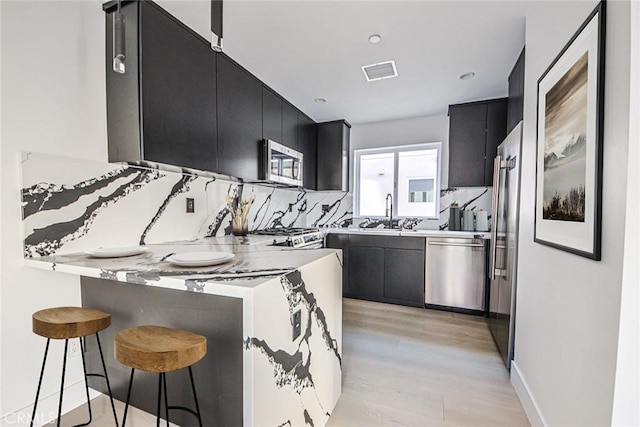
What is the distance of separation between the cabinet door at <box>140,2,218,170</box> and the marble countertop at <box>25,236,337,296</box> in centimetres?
70

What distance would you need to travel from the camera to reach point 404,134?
3996 millimetres

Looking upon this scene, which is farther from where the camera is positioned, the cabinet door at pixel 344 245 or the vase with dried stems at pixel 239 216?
the cabinet door at pixel 344 245

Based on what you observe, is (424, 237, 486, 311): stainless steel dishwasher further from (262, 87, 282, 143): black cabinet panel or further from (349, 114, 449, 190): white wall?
(262, 87, 282, 143): black cabinet panel

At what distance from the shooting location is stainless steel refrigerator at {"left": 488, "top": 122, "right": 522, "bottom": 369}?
1979 millimetres

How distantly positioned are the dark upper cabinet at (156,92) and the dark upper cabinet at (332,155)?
7.13ft

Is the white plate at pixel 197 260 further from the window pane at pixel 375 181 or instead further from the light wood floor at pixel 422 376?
the window pane at pixel 375 181

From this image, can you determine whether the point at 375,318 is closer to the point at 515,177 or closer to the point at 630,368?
the point at 515,177

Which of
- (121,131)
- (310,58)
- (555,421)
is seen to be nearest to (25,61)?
(121,131)

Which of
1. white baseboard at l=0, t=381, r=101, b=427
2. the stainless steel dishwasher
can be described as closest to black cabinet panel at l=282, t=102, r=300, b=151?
the stainless steel dishwasher

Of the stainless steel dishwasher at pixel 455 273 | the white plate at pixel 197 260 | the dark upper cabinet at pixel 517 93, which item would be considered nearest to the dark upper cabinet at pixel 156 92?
the white plate at pixel 197 260

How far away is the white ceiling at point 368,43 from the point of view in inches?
70.4

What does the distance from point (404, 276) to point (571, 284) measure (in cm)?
229

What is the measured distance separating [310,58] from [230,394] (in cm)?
246

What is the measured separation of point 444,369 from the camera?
2.07 meters
